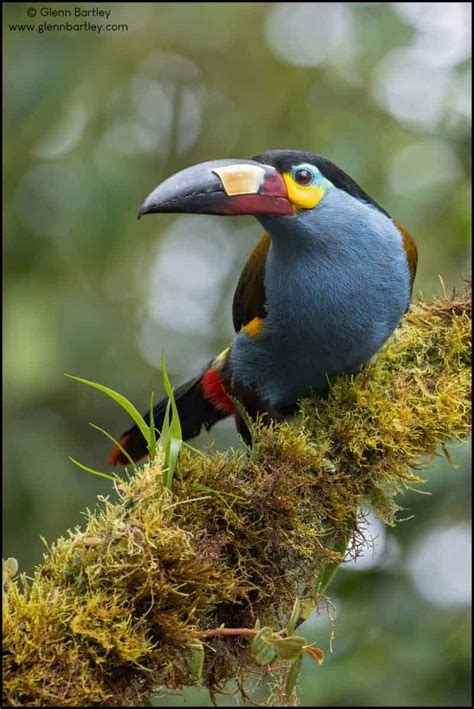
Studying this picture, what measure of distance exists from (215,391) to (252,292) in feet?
1.44

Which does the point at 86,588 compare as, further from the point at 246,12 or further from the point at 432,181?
the point at 246,12

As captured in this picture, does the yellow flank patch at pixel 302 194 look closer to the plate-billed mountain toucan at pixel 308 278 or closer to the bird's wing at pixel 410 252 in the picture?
the plate-billed mountain toucan at pixel 308 278

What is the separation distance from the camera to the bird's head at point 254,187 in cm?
257

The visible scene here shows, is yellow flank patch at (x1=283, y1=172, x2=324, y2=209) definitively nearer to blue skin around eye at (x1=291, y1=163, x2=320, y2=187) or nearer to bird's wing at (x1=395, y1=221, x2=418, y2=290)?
blue skin around eye at (x1=291, y1=163, x2=320, y2=187)

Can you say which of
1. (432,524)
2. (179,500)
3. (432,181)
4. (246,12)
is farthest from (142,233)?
(179,500)

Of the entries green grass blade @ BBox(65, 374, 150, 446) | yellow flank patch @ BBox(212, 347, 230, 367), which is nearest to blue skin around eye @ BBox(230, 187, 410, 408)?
yellow flank patch @ BBox(212, 347, 230, 367)

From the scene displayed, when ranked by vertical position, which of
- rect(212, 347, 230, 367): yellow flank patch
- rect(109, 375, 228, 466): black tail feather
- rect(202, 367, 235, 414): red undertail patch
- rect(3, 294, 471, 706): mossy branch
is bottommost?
rect(109, 375, 228, 466): black tail feather

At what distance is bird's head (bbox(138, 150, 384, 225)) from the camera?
257 cm

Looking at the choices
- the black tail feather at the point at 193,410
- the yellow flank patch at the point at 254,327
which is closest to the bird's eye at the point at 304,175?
the yellow flank patch at the point at 254,327

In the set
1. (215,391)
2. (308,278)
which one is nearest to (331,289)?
A: (308,278)

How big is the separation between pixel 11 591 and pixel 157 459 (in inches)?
17.4

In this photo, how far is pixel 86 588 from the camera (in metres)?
1.93

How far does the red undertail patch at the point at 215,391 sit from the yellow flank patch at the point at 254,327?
287 millimetres

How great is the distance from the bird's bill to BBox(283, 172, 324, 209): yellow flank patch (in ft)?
0.07
